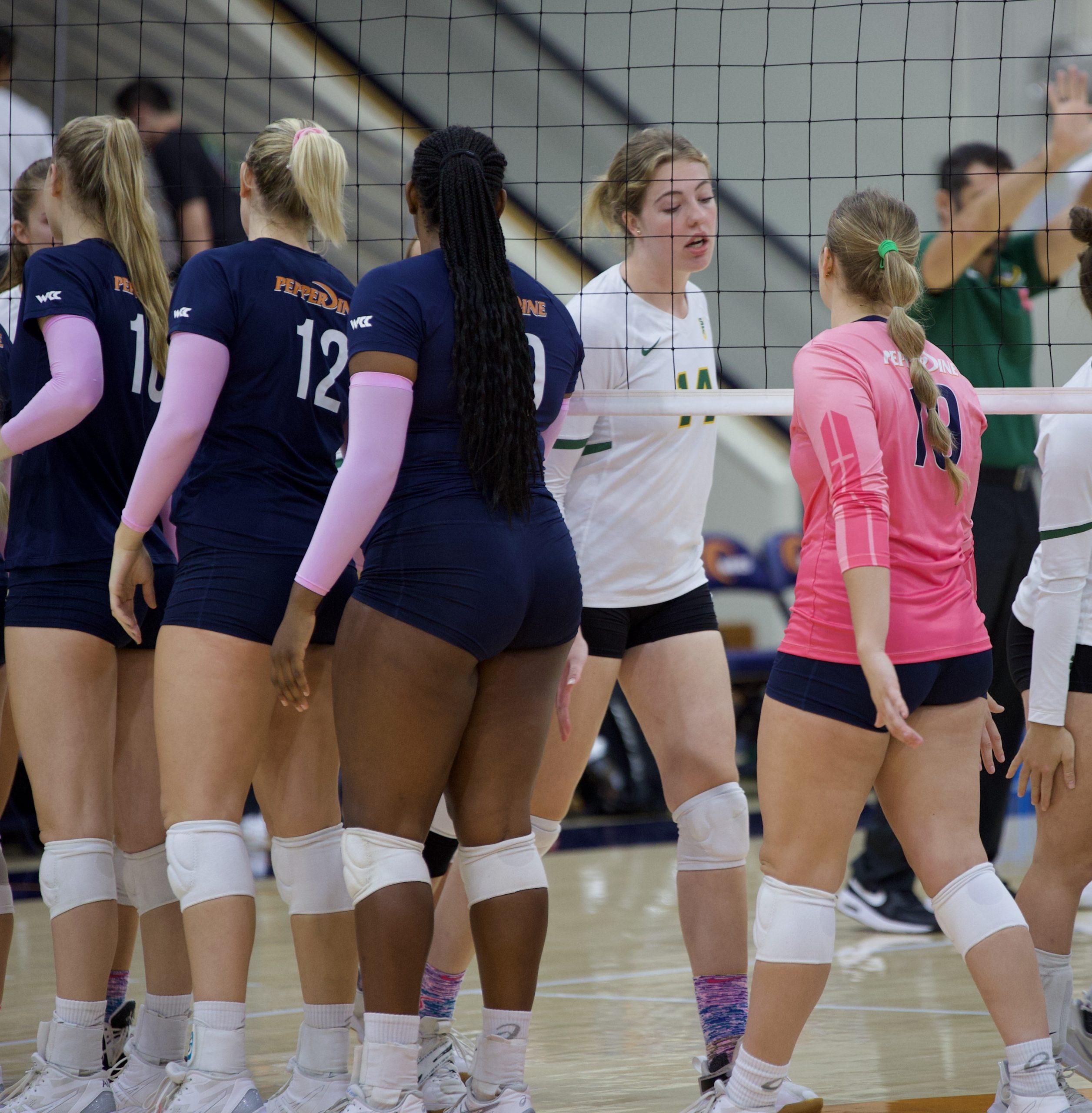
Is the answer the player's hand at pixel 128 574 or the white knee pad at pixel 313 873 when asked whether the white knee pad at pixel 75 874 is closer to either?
the white knee pad at pixel 313 873

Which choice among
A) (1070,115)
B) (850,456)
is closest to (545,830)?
(850,456)

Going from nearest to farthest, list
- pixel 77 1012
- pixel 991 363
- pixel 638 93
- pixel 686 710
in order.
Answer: pixel 77 1012 → pixel 686 710 → pixel 991 363 → pixel 638 93

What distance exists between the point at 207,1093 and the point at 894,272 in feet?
6.27

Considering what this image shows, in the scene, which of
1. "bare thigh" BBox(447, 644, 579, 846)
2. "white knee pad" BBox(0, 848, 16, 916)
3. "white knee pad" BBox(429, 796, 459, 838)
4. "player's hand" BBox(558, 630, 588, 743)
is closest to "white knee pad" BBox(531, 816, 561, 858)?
"white knee pad" BBox(429, 796, 459, 838)

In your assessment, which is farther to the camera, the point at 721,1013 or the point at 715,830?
the point at 715,830

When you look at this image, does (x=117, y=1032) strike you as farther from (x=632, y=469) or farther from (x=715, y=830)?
(x=632, y=469)

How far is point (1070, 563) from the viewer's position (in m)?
2.83

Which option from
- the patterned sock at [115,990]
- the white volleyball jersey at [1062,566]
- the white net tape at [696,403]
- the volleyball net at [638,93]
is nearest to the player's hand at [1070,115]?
the white net tape at [696,403]

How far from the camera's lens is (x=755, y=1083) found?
2.50m

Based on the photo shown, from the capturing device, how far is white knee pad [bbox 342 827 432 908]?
243 centimetres

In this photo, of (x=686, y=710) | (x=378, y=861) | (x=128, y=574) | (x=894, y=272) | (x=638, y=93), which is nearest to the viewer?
(x=378, y=861)

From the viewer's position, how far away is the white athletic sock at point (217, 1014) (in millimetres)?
2604

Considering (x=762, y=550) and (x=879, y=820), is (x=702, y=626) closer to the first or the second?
(x=879, y=820)

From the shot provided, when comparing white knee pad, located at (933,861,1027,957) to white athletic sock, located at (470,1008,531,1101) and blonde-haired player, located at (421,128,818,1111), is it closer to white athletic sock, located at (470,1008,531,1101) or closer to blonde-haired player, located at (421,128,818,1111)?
blonde-haired player, located at (421,128,818,1111)
